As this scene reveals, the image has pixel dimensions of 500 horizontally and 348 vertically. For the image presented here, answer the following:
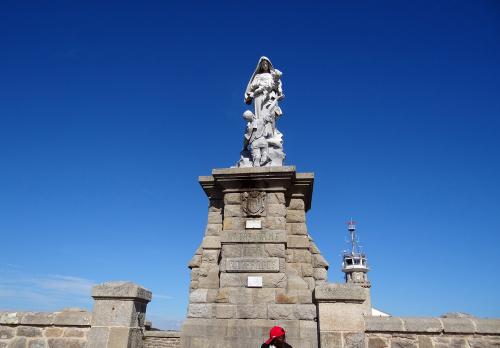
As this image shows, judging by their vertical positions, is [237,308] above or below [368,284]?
below

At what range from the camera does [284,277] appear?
7.11 meters

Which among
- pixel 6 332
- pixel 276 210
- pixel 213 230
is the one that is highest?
pixel 276 210

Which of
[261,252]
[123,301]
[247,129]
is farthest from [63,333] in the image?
[247,129]

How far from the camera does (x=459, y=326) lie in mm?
5148

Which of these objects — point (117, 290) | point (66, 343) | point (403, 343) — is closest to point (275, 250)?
point (403, 343)

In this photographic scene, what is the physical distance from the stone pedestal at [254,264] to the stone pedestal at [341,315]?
3.94ft

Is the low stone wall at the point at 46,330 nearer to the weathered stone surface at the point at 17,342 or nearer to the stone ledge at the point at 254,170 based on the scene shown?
the weathered stone surface at the point at 17,342

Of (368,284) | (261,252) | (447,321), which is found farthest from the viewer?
(368,284)

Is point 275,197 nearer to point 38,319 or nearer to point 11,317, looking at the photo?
point 38,319

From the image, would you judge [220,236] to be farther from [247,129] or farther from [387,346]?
[387,346]

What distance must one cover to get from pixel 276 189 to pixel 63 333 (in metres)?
4.84

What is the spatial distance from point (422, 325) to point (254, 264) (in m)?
3.20

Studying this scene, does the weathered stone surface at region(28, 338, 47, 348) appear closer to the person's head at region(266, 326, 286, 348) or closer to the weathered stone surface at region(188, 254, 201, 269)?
the weathered stone surface at region(188, 254, 201, 269)

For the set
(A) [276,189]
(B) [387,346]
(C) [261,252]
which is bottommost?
(B) [387,346]
